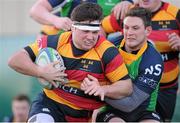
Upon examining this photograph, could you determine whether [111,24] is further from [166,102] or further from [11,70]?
[11,70]

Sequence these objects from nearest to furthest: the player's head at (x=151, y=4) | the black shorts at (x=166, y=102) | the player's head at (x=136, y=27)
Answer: the player's head at (x=136, y=27) → the player's head at (x=151, y=4) → the black shorts at (x=166, y=102)

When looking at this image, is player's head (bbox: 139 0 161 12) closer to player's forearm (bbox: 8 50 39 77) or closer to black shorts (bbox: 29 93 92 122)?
black shorts (bbox: 29 93 92 122)

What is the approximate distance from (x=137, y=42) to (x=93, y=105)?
772mm

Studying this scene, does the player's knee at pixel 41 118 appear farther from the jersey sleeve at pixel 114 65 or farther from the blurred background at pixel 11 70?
the blurred background at pixel 11 70

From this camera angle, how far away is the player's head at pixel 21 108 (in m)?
9.82

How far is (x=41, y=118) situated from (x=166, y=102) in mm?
2039

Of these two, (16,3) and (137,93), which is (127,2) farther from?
(16,3)

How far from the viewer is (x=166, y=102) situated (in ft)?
25.9

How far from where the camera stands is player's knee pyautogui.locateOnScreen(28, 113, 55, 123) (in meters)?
6.38

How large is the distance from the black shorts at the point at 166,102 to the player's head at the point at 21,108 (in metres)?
2.60

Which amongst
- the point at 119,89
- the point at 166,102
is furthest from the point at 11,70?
the point at 119,89

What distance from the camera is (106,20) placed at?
755 cm

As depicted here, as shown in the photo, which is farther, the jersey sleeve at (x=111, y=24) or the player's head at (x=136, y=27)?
the jersey sleeve at (x=111, y=24)

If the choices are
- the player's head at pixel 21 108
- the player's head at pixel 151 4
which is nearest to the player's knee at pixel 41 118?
the player's head at pixel 151 4
